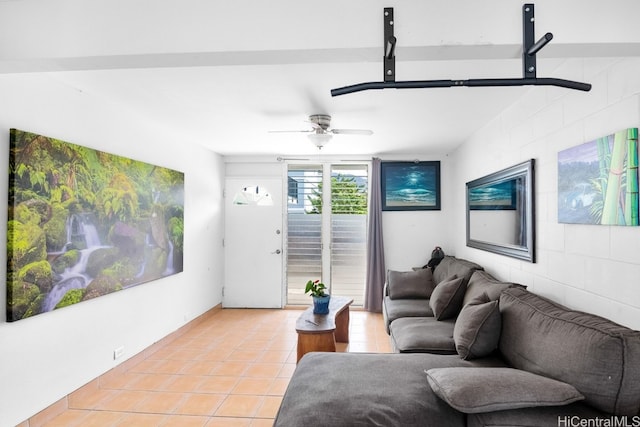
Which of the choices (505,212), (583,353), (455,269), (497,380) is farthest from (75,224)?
(455,269)

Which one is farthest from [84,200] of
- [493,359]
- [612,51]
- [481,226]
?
[481,226]

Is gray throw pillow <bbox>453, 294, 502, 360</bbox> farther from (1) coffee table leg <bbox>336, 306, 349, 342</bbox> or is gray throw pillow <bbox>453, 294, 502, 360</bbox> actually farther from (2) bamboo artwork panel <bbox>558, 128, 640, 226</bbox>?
(1) coffee table leg <bbox>336, 306, 349, 342</bbox>

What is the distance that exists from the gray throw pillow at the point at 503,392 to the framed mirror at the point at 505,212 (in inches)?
52.5

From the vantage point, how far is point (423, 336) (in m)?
2.83

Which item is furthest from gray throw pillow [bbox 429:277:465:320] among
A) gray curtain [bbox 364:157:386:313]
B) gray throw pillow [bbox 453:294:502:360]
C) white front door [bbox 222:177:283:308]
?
white front door [bbox 222:177:283:308]

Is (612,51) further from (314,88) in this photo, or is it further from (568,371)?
(314,88)

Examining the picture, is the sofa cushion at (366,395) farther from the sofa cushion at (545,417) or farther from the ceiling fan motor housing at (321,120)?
the ceiling fan motor housing at (321,120)

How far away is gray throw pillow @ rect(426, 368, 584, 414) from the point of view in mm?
1546

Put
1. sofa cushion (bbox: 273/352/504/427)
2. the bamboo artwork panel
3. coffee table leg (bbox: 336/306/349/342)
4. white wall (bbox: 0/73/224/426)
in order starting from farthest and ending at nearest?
coffee table leg (bbox: 336/306/349/342) < white wall (bbox: 0/73/224/426) < the bamboo artwork panel < sofa cushion (bbox: 273/352/504/427)

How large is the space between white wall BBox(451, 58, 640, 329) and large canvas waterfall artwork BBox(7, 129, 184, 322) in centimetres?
329

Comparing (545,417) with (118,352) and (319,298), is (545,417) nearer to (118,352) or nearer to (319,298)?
(319,298)

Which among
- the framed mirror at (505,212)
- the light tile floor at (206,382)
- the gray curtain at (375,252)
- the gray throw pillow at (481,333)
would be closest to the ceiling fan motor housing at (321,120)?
the framed mirror at (505,212)

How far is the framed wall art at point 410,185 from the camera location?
5.55 metres

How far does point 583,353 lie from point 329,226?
166 inches
